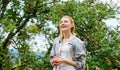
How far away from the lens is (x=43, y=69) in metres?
9.09

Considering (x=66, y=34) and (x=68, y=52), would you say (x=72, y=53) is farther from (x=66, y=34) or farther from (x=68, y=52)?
(x=66, y=34)

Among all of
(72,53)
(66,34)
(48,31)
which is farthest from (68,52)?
(48,31)

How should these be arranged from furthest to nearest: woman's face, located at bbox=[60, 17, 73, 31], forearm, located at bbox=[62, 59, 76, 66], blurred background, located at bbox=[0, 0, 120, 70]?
blurred background, located at bbox=[0, 0, 120, 70], woman's face, located at bbox=[60, 17, 73, 31], forearm, located at bbox=[62, 59, 76, 66]

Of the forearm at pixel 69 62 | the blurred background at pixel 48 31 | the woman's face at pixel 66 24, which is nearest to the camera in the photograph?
the forearm at pixel 69 62

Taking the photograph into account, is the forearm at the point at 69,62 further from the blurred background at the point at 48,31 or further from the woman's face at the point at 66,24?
the blurred background at the point at 48,31

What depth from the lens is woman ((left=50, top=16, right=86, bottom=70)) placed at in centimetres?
448

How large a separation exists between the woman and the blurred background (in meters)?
3.30

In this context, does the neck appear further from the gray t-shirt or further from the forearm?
the forearm

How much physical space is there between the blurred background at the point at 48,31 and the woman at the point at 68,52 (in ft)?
10.8

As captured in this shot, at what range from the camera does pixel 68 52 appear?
14.8ft

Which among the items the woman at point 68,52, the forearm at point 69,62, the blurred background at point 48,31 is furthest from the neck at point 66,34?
the blurred background at point 48,31

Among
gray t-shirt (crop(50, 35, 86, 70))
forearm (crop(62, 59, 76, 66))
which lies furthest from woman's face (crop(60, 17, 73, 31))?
forearm (crop(62, 59, 76, 66))

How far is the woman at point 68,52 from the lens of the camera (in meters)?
4.48

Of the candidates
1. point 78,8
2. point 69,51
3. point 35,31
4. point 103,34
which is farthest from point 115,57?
point 69,51
